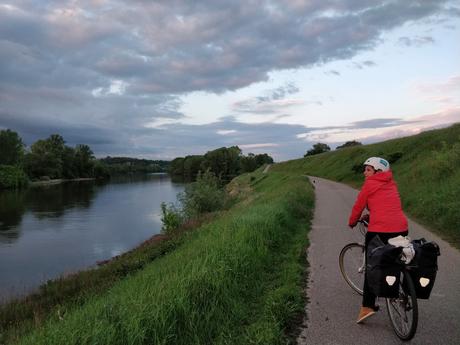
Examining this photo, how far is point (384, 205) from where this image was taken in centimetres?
466

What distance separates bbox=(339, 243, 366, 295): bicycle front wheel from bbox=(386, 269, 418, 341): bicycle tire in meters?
1.11

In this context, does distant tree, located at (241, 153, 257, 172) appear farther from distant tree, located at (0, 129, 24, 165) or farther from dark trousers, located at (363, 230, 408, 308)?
dark trousers, located at (363, 230, 408, 308)

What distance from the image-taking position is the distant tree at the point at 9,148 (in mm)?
96125

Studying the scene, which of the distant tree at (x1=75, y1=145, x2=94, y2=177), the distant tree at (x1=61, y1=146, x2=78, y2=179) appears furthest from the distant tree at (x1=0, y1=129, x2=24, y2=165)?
the distant tree at (x1=75, y1=145, x2=94, y2=177)

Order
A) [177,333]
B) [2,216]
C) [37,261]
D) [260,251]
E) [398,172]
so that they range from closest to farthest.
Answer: [177,333] → [260,251] → [37,261] → [398,172] → [2,216]

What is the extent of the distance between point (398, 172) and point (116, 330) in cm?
2691

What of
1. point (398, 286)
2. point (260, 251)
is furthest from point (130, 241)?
point (398, 286)

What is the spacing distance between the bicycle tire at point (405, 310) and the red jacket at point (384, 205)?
0.60m

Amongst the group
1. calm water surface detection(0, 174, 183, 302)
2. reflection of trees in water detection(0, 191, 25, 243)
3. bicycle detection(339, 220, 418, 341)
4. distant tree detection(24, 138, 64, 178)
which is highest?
distant tree detection(24, 138, 64, 178)

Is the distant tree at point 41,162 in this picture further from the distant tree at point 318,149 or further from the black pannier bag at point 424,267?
the black pannier bag at point 424,267

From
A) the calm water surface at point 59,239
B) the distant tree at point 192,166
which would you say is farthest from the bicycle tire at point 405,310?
the distant tree at point 192,166

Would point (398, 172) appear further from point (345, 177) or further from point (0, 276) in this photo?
point (0, 276)

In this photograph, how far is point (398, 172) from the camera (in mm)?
27391

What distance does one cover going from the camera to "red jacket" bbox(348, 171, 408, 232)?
15.1ft
